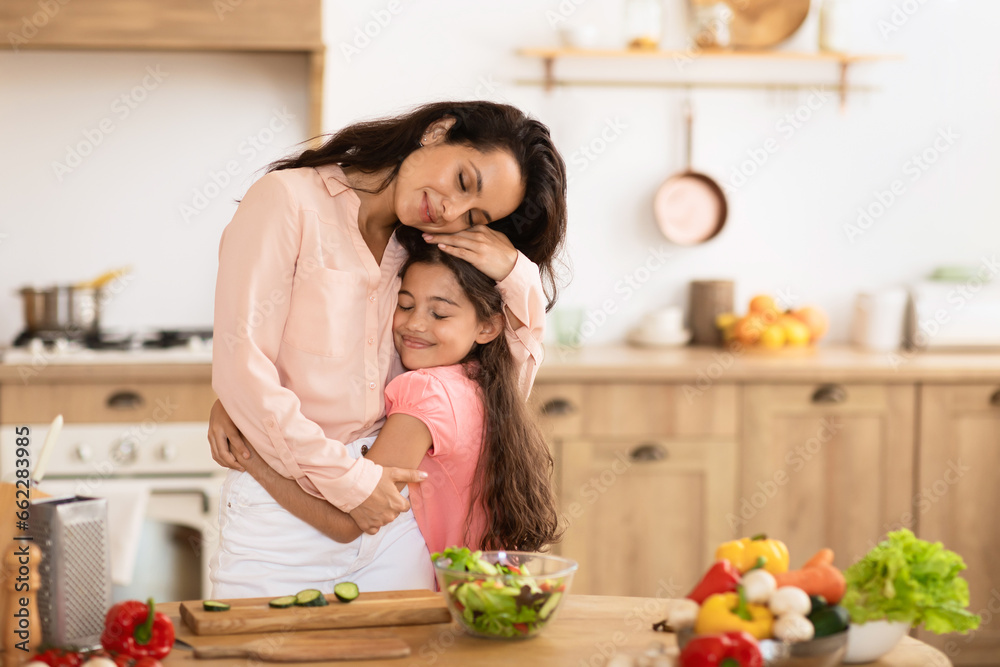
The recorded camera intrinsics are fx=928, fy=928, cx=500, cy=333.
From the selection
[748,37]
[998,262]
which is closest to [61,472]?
[748,37]

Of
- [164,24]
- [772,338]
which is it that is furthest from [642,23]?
[164,24]

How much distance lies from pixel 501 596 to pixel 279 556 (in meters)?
0.51

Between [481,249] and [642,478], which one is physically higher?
[481,249]

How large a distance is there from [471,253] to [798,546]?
1.67 meters

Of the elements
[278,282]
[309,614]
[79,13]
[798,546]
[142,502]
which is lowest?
[798,546]

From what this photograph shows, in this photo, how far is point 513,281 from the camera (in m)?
1.53

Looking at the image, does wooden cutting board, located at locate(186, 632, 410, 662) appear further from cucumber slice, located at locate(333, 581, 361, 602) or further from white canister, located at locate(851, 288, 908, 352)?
white canister, located at locate(851, 288, 908, 352)

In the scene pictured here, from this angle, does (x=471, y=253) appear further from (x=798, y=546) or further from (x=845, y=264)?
(x=845, y=264)

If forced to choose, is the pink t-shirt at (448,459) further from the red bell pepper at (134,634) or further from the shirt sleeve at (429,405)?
the red bell pepper at (134,634)

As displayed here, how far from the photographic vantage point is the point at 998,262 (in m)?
3.31

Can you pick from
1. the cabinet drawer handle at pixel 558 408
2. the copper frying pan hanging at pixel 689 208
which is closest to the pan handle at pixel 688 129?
the copper frying pan hanging at pixel 689 208

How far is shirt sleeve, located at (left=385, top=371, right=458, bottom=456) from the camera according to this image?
1.46 m

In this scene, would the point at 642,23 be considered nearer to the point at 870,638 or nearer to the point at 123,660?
the point at 870,638

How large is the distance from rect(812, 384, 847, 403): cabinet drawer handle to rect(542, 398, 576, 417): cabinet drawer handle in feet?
2.30
